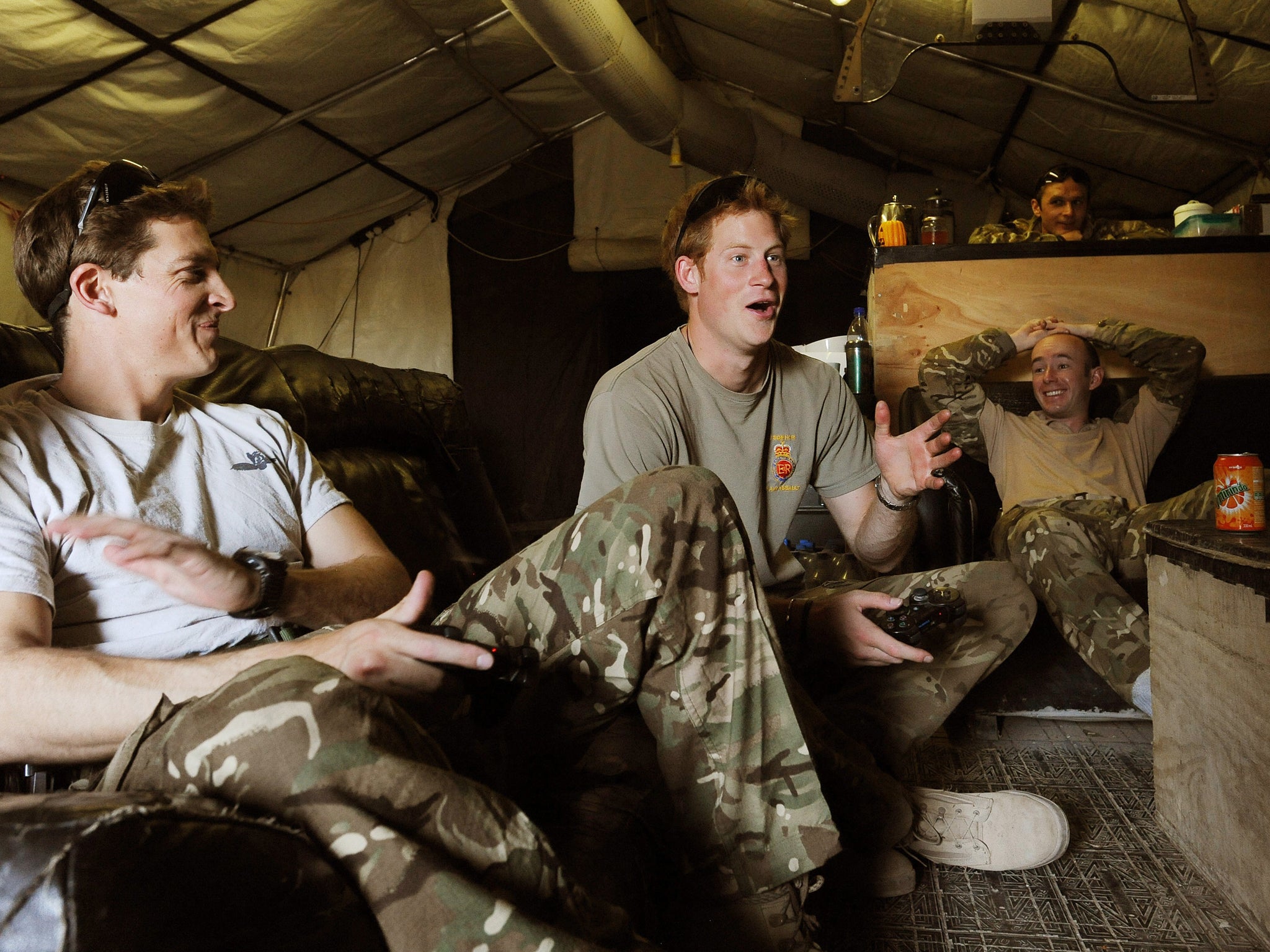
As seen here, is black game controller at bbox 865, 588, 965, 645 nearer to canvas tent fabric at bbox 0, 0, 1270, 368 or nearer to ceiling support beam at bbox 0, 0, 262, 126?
canvas tent fabric at bbox 0, 0, 1270, 368

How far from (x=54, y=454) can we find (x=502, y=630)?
600mm

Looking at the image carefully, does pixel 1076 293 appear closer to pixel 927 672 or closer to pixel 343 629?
pixel 927 672

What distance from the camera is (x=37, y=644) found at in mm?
885

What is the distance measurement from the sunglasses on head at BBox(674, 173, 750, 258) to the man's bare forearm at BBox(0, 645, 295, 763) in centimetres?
115

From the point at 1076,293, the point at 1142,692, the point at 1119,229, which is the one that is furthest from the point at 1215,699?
the point at 1119,229

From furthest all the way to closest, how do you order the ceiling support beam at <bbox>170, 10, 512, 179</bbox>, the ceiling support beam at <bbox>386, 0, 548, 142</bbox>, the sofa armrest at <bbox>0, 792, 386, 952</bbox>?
the ceiling support beam at <bbox>170, 10, 512, 179</bbox>
the ceiling support beam at <bbox>386, 0, 548, 142</bbox>
the sofa armrest at <bbox>0, 792, 386, 952</bbox>

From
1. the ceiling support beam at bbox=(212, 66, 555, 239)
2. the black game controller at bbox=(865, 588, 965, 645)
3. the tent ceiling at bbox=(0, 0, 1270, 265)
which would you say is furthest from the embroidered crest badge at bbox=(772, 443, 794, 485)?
the ceiling support beam at bbox=(212, 66, 555, 239)

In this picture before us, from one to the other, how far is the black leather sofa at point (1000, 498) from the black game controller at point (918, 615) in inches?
25.1

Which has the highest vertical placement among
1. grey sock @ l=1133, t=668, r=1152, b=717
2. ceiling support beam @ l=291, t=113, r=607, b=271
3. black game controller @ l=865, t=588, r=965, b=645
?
ceiling support beam @ l=291, t=113, r=607, b=271

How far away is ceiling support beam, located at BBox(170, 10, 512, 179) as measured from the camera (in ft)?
12.2

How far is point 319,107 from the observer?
147 inches

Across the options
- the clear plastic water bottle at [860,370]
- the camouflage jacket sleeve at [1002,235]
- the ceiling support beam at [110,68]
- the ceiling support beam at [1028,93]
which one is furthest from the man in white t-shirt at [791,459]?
the ceiling support beam at [110,68]

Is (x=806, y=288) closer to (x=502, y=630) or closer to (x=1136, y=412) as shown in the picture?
(x=1136, y=412)

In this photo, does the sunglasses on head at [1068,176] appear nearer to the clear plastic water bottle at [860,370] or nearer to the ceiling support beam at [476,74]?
the clear plastic water bottle at [860,370]
